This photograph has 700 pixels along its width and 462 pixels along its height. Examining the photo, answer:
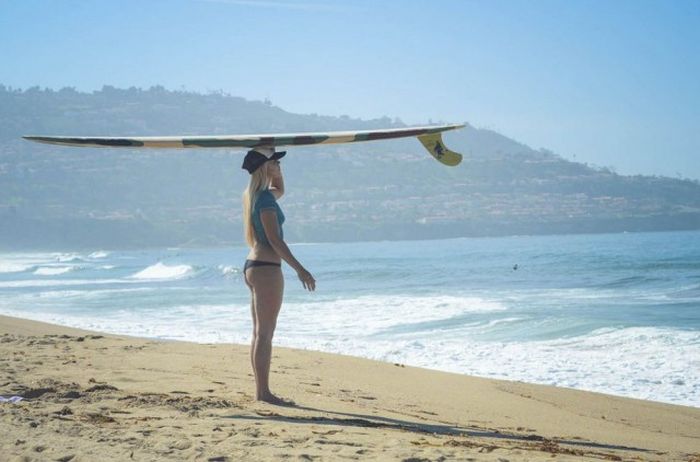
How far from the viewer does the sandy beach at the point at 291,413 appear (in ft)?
13.7

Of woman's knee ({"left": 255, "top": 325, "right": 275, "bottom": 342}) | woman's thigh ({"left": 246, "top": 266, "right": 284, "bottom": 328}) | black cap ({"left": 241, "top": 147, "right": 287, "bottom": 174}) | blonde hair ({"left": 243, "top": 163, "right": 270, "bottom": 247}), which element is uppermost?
black cap ({"left": 241, "top": 147, "right": 287, "bottom": 174})

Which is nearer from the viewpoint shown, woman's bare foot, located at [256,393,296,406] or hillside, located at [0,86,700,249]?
woman's bare foot, located at [256,393,296,406]

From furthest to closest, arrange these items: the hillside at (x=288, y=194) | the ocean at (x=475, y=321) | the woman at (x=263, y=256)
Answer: the hillside at (x=288, y=194) < the ocean at (x=475, y=321) < the woman at (x=263, y=256)

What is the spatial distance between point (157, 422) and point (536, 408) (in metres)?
3.54

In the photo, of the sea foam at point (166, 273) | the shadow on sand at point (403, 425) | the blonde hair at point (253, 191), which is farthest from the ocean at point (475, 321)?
the sea foam at point (166, 273)

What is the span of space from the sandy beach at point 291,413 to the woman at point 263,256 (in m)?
0.31

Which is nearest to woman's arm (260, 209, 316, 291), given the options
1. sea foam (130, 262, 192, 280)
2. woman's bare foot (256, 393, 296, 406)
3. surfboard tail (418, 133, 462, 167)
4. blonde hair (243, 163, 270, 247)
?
blonde hair (243, 163, 270, 247)

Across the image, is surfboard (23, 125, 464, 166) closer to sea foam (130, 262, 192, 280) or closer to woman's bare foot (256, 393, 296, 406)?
woman's bare foot (256, 393, 296, 406)

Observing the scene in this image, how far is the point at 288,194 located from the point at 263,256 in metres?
130

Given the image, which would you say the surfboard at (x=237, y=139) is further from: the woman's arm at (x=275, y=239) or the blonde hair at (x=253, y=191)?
the woman's arm at (x=275, y=239)

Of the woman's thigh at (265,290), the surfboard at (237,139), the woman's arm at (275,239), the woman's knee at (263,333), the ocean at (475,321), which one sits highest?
the surfboard at (237,139)

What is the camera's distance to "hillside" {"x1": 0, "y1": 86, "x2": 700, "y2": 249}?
11988cm

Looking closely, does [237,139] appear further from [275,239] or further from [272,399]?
[272,399]

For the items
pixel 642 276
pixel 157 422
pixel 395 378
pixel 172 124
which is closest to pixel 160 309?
pixel 395 378
